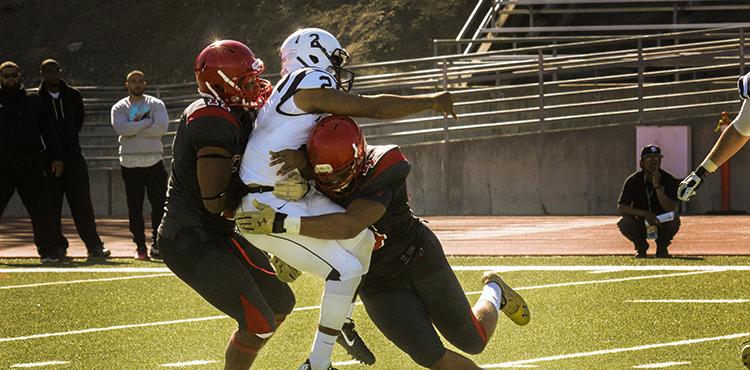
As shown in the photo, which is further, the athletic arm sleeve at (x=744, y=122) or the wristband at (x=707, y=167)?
the wristband at (x=707, y=167)

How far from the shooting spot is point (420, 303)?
6809mm

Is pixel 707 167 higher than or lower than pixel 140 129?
higher

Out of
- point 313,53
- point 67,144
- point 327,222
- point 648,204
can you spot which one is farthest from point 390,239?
point 67,144

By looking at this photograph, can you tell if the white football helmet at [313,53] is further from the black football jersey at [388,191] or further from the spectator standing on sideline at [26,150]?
the spectator standing on sideline at [26,150]

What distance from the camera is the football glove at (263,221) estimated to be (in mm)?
6387

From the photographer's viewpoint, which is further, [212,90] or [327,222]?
[212,90]

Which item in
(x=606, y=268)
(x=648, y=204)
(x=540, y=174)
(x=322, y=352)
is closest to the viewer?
(x=322, y=352)

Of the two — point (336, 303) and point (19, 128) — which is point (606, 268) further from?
point (336, 303)

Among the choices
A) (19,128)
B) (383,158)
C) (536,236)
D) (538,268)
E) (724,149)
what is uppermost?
(383,158)

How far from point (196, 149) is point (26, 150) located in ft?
26.4

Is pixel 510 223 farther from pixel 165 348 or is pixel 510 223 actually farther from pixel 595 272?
pixel 165 348

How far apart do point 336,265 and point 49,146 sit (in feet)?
28.8

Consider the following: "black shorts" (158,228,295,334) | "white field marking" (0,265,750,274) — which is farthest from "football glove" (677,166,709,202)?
"white field marking" (0,265,750,274)

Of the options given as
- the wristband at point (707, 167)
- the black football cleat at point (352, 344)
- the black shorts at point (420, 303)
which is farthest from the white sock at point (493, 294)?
the wristband at point (707, 167)
